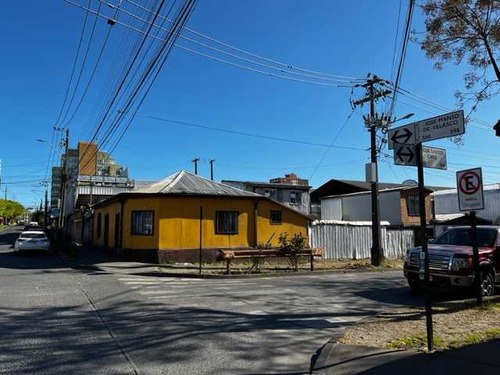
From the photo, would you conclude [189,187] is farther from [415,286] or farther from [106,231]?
[415,286]

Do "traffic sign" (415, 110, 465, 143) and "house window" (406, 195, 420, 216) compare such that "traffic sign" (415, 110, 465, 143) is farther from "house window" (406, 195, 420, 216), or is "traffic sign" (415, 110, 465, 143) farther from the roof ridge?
"house window" (406, 195, 420, 216)

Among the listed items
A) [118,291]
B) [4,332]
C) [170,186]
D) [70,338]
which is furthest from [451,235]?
[170,186]

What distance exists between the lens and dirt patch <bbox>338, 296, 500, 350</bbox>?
21.9 feet

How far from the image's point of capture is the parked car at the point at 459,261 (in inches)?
431

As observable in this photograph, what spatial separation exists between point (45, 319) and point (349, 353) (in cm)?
557

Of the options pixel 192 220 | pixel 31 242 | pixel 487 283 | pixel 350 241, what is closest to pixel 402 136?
pixel 487 283

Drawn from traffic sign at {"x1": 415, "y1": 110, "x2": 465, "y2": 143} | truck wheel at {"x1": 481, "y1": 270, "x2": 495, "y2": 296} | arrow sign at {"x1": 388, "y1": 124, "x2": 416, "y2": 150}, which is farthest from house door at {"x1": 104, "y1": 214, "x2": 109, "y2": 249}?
traffic sign at {"x1": 415, "y1": 110, "x2": 465, "y2": 143}

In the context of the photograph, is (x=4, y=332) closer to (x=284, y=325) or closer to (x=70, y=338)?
(x=70, y=338)

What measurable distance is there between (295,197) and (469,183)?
118 feet

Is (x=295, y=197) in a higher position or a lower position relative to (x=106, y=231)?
higher

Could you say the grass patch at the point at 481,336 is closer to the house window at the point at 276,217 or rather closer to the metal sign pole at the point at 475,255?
the metal sign pole at the point at 475,255

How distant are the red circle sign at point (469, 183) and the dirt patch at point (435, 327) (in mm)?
2344

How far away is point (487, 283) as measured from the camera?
1143 cm

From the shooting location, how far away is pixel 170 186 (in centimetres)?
2164
